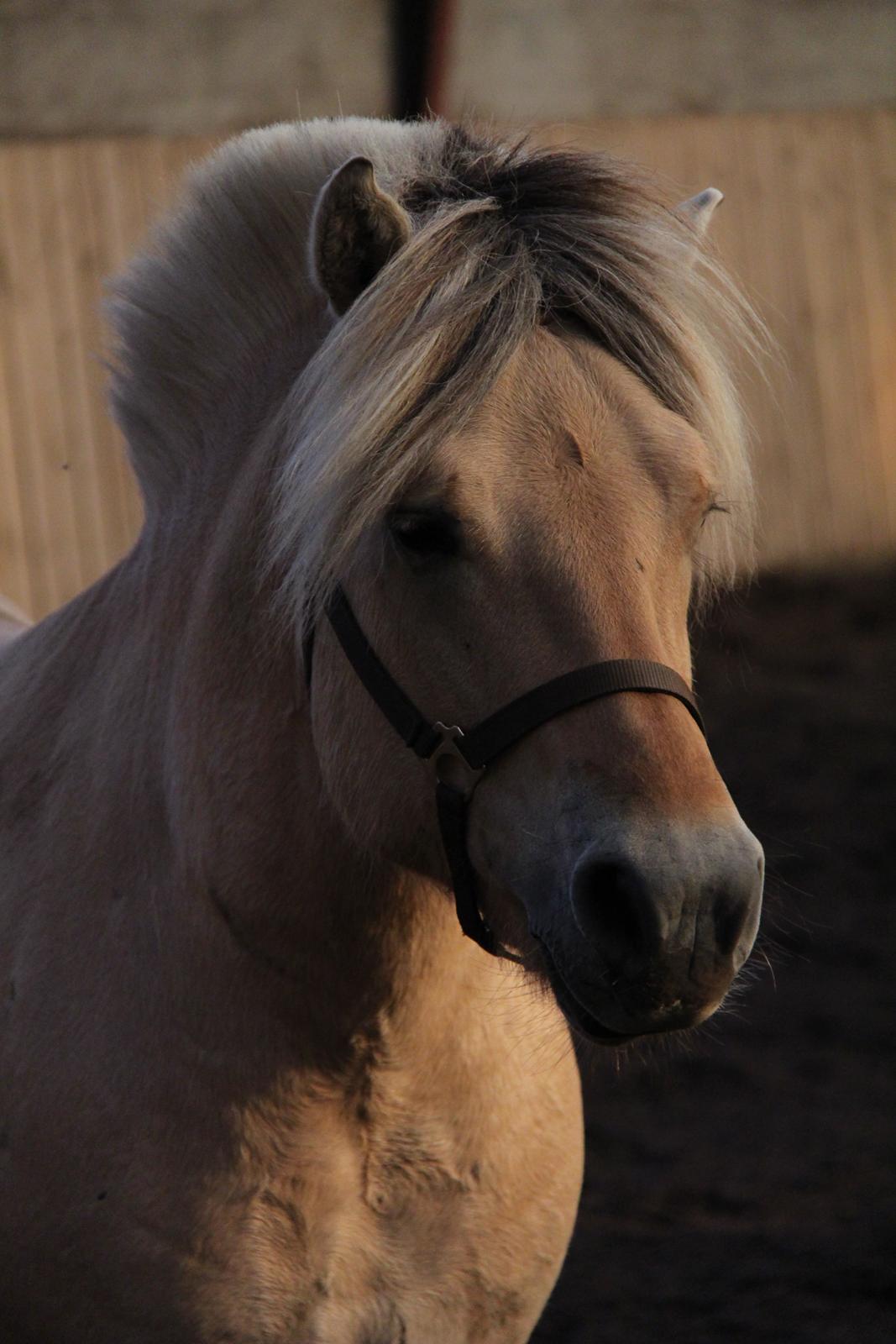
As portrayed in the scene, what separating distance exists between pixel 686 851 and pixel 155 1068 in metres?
0.85

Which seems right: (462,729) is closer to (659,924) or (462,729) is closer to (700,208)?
(659,924)

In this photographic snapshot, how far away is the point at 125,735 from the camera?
2098 millimetres

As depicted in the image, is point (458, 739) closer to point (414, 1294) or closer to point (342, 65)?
point (414, 1294)

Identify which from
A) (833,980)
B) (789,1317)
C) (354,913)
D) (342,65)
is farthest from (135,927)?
(342,65)

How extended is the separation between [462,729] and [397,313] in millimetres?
525

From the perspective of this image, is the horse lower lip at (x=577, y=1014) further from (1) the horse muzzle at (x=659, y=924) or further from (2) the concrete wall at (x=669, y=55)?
(2) the concrete wall at (x=669, y=55)

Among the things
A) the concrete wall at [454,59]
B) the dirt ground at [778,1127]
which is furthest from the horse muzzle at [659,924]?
the concrete wall at [454,59]

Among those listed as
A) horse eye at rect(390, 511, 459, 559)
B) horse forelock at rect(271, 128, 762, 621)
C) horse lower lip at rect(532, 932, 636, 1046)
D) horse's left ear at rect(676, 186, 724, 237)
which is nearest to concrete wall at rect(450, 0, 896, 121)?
horse's left ear at rect(676, 186, 724, 237)

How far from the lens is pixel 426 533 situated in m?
A: 1.72

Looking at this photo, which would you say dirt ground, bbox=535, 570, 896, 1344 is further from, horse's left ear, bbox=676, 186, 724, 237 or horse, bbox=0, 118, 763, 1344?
horse's left ear, bbox=676, 186, 724, 237

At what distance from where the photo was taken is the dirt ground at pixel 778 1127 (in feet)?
11.8

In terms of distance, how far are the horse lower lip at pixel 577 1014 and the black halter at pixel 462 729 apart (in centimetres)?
12

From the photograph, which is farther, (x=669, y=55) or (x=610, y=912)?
(x=669, y=55)

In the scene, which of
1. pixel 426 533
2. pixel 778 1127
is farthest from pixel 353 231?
pixel 778 1127
